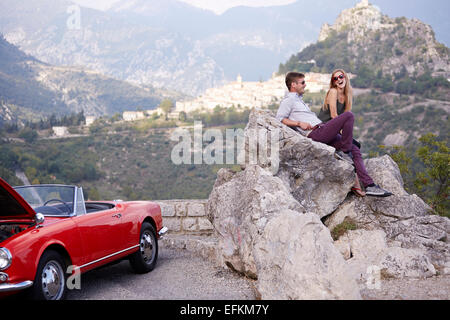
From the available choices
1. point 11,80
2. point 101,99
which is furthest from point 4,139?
point 101,99

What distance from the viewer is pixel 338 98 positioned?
7336 mm

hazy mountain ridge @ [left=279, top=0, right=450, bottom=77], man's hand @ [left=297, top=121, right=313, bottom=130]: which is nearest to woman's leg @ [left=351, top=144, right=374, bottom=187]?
man's hand @ [left=297, top=121, right=313, bottom=130]

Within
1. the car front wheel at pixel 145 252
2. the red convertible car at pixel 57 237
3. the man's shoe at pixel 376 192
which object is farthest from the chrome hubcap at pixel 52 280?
the man's shoe at pixel 376 192

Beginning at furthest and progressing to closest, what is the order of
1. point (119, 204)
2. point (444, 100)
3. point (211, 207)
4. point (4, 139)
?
point (444, 100)
point (4, 139)
point (211, 207)
point (119, 204)

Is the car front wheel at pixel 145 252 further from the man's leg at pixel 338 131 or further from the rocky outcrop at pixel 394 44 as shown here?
the rocky outcrop at pixel 394 44

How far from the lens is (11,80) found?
338 feet

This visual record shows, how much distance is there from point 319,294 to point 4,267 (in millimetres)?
2680

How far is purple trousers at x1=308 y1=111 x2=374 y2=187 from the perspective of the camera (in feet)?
22.1

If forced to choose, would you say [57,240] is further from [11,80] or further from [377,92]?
[11,80]

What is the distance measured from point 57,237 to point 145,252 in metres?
2.07

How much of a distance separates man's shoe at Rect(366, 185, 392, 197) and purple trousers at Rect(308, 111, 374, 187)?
92 millimetres

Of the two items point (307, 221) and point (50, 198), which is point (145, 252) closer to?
point (50, 198)

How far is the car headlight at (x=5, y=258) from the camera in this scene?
4070 mm

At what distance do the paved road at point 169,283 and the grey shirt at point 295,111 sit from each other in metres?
2.52
